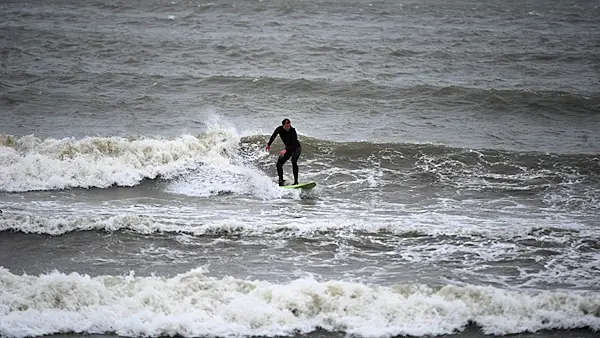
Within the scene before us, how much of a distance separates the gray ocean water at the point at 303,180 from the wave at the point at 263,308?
0.03m

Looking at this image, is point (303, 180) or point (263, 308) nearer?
point (263, 308)

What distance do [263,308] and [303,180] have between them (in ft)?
21.9

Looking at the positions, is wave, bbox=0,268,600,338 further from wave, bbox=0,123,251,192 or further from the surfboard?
wave, bbox=0,123,251,192

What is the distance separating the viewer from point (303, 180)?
16125 millimetres

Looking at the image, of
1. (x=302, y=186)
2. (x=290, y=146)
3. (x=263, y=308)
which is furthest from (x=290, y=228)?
(x=263, y=308)

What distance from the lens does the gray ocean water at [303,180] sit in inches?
384

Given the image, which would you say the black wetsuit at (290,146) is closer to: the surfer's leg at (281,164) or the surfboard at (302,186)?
the surfer's leg at (281,164)

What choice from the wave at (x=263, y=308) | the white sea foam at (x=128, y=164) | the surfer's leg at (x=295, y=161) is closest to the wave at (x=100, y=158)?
the white sea foam at (x=128, y=164)

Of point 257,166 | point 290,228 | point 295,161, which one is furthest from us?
point 257,166

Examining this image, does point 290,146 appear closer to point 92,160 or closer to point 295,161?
point 295,161

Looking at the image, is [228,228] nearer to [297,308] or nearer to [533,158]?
[297,308]

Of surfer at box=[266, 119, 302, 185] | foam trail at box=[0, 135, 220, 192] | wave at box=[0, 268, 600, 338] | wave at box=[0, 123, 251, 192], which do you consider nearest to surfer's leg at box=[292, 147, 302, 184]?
surfer at box=[266, 119, 302, 185]

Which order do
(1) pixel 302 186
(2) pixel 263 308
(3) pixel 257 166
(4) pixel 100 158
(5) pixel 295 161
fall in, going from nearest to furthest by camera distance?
(2) pixel 263 308, (1) pixel 302 186, (5) pixel 295 161, (4) pixel 100 158, (3) pixel 257 166

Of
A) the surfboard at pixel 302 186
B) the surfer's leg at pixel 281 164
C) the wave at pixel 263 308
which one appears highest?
the surfer's leg at pixel 281 164
